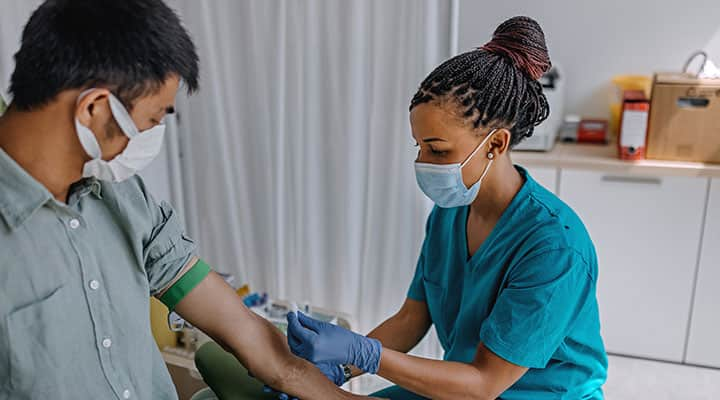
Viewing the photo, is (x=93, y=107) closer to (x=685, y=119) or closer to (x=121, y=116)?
(x=121, y=116)

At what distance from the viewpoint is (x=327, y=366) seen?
162cm

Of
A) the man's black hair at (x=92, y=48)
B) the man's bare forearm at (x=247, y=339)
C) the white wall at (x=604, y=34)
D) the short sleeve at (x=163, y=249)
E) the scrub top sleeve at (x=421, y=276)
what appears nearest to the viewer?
the man's black hair at (x=92, y=48)

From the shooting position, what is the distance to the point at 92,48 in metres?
1.01

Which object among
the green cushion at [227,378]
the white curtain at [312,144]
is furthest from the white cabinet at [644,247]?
the green cushion at [227,378]

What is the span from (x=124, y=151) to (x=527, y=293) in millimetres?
824

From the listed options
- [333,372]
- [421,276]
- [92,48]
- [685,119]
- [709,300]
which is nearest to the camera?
[92,48]

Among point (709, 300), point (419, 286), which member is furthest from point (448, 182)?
point (709, 300)

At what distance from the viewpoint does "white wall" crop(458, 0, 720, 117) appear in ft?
9.10

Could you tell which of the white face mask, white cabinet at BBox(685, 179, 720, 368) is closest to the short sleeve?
the white face mask

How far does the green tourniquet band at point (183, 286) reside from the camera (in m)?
1.42

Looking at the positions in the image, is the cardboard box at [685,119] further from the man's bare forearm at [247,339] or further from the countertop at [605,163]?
the man's bare forearm at [247,339]

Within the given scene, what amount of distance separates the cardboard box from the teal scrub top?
46.7 inches

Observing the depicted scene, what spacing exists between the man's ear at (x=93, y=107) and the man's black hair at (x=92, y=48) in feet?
0.04

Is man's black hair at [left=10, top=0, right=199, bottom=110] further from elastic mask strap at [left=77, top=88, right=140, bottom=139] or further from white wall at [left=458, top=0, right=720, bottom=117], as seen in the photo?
white wall at [left=458, top=0, right=720, bottom=117]
